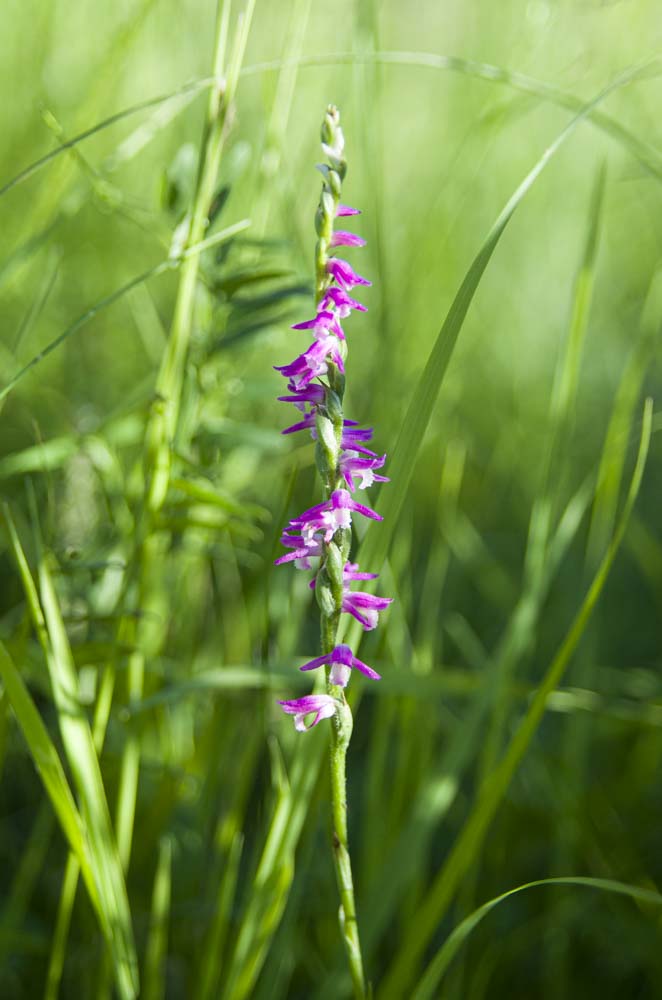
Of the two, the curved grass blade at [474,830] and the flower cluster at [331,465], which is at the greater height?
the flower cluster at [331,465]

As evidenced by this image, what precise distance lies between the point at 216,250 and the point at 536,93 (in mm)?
411

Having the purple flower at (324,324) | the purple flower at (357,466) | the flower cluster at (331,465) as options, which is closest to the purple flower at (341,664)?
the flower cluster at (331,465)

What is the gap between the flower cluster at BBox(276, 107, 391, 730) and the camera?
66 centimetres

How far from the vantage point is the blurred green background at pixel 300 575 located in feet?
3.50

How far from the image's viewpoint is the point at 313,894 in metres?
1.28

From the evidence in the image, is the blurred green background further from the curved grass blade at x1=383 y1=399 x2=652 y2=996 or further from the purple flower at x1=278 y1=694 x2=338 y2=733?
the purple flower at x1=278 y1=694 x2=338 y2=733

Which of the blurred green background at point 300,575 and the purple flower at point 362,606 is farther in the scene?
the blurred green background at point 300,575

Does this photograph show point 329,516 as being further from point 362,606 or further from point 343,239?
point 343,239

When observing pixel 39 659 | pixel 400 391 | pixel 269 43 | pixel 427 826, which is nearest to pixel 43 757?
pixel 39 659

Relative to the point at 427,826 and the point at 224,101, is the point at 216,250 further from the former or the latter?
the point at 427,826

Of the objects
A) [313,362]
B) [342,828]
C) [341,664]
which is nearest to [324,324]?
[313,362]

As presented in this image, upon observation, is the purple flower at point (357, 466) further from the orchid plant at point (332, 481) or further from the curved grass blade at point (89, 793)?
the curved grass blade at point (89, 793)

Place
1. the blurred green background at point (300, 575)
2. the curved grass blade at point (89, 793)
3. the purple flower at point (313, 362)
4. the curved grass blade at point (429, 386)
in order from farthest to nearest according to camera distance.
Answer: the blurred green background at point (300, 575), the curved grass blade at point (89, 793), the curved grass blade at point (429, 386), the purple flower at point (313, 362)

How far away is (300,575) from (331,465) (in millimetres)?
472
